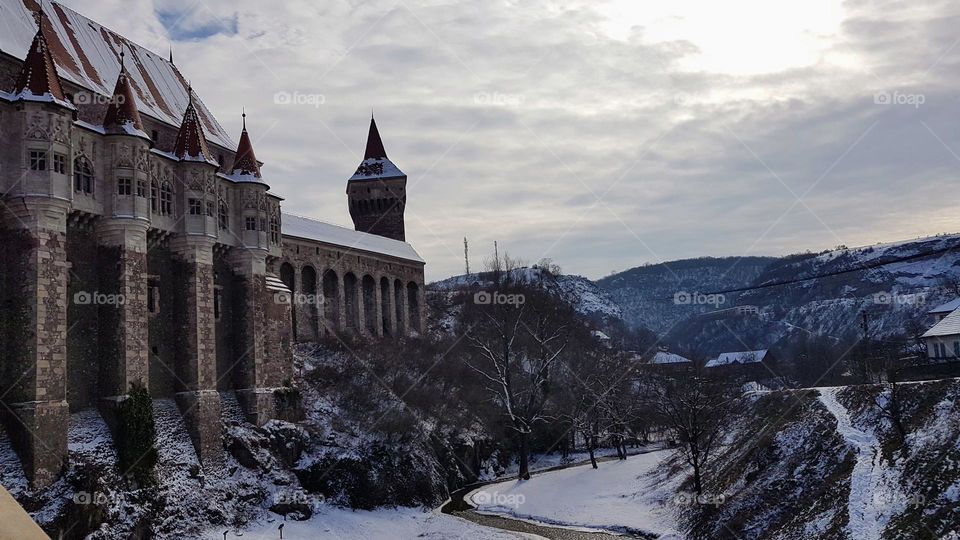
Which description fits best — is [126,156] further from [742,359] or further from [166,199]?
[742,359]

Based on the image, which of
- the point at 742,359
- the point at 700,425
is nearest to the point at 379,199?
the point at 700,425

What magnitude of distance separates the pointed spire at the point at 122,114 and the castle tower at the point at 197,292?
160 inches

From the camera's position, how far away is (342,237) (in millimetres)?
66562

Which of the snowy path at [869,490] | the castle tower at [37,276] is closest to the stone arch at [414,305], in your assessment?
the castle tower at [37,276]

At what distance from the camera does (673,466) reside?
125 feet

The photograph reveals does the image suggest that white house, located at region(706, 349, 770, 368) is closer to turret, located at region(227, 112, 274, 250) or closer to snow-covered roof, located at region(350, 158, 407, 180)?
snow-covered roof, located at region(350, 158, 407, 180)

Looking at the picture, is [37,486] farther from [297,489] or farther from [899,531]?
[899,531]

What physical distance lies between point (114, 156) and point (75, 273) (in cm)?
490

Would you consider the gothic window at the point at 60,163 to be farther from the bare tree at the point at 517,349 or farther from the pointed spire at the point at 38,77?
the bare tree at the point at 517,349

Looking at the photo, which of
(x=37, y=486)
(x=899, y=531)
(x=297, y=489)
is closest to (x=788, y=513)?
(x=899, y=531)

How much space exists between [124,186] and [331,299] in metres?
31.4

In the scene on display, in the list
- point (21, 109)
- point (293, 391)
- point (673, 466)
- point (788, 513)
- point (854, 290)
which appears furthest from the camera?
point (854, 290)

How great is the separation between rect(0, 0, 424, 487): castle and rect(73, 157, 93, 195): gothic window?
0.08m

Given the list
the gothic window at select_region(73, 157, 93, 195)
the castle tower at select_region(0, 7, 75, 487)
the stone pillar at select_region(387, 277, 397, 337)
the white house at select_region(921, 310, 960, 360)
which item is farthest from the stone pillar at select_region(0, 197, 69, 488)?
the stone pillar at select_region(387, 277, 397, 337)
